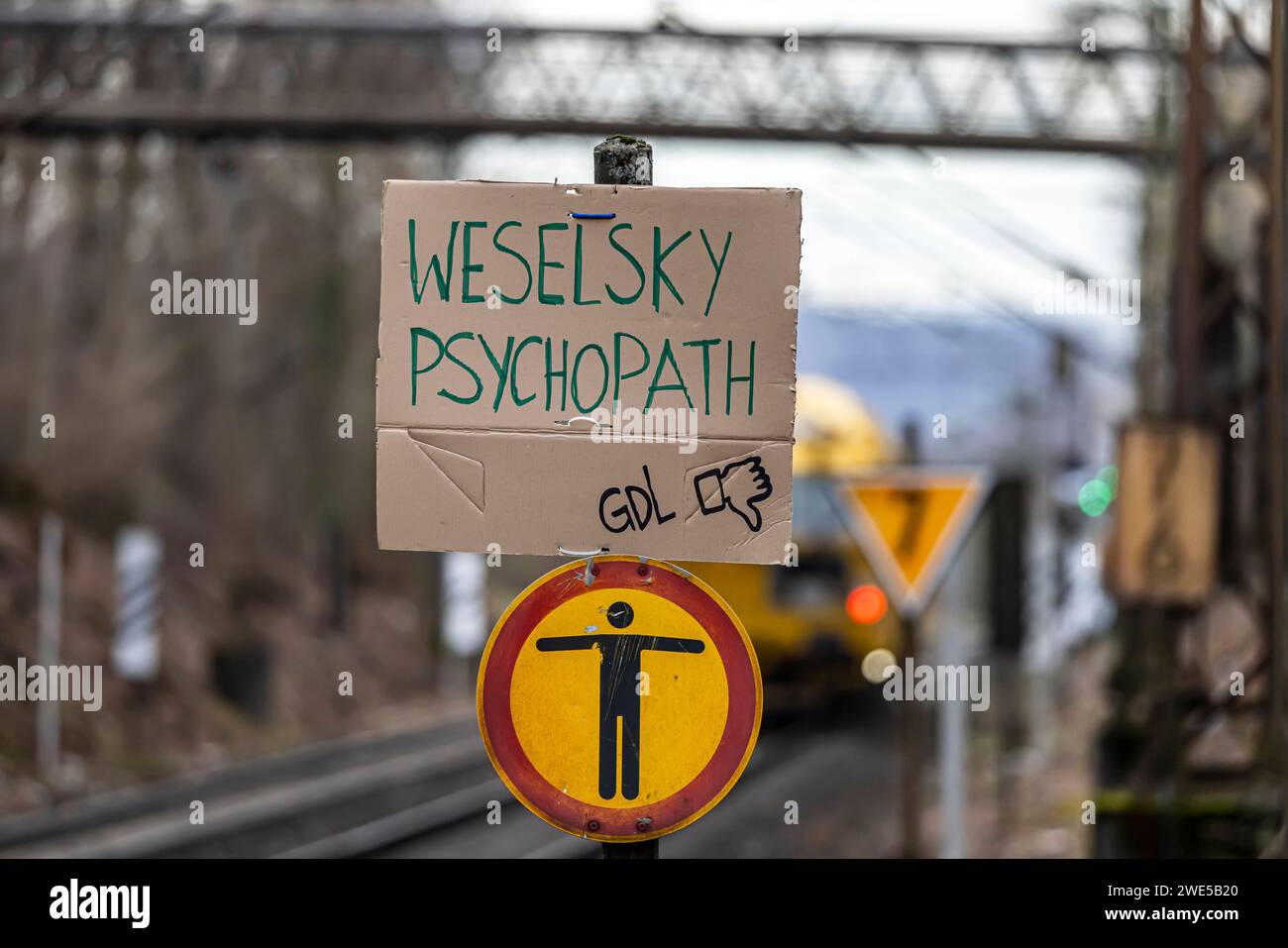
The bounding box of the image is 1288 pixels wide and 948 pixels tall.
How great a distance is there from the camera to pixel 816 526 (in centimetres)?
2103

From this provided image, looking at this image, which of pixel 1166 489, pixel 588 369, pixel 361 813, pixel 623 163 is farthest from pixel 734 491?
pixel 361 813

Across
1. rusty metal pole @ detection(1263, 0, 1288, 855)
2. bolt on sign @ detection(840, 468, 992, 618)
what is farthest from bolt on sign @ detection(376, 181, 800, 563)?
rusty metal pole @ detection(1263, 0, 1288, 855)

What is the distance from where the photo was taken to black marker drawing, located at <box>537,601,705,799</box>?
142 inches

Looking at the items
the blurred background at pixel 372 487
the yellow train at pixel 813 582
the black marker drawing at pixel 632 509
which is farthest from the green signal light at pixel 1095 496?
the yellow train at pixel 813 582

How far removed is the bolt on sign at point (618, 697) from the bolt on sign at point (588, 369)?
12 centimetres

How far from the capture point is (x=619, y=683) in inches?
143

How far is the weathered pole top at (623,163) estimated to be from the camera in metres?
3.82

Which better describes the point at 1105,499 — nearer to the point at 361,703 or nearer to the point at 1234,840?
the point at 1234,840

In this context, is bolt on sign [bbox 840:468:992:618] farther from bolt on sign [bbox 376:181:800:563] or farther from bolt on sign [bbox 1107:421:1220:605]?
bolt on sign [bbox 376:181:800:563]

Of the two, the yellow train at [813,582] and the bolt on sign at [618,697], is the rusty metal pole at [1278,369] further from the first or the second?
the yellow train at [813,582]

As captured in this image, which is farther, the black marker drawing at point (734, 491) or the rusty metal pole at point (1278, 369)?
the rusty metal pole at point (1278, 369)

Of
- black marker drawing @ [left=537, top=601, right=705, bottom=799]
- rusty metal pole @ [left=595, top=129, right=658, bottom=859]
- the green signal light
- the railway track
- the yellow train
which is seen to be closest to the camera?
black marker drawing @ [left=537, top=601, right=705, bottom=799]

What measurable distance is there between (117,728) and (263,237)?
9.31 m

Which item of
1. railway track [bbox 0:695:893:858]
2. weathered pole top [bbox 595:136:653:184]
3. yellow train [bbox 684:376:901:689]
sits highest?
weathered pole top [bbox 595:136:653:184]
